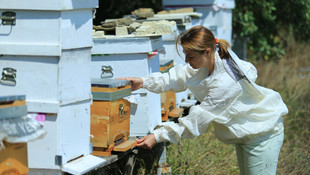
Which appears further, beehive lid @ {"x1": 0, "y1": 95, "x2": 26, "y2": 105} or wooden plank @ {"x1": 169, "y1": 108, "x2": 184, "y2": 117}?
wooden plank @ {"x1": 169, "y1": 108, "x2": 184, "y2": 117}

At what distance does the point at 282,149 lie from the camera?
6.01 m

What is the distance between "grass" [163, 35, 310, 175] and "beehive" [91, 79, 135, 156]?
1336 mm

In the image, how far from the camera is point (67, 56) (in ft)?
9.92

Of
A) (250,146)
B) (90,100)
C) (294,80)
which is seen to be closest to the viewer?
(90,100)

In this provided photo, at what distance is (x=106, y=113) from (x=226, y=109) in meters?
0.83

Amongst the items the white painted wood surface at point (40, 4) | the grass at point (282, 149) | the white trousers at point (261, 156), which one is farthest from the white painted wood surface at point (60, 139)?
the grass at point (282, 149)

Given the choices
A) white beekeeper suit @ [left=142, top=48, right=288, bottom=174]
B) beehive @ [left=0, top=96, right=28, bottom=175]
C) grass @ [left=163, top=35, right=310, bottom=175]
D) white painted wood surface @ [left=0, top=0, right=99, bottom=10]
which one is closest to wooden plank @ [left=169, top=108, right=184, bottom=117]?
grass @ [left=163, top=35, right=310, bottom=175]

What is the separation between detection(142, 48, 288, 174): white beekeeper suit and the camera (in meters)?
3.32

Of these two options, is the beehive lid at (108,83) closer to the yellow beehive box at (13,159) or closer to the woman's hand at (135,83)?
the woman's hand at (135,83)

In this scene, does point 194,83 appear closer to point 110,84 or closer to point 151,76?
point 151,76

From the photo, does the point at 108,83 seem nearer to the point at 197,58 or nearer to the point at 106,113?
the point at 106,113

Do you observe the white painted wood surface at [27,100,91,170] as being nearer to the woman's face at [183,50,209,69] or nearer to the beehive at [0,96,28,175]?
the beehive at [0,96,28,175]

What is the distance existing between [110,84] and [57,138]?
1.89ft

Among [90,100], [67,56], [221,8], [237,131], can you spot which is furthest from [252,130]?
[221,8]
